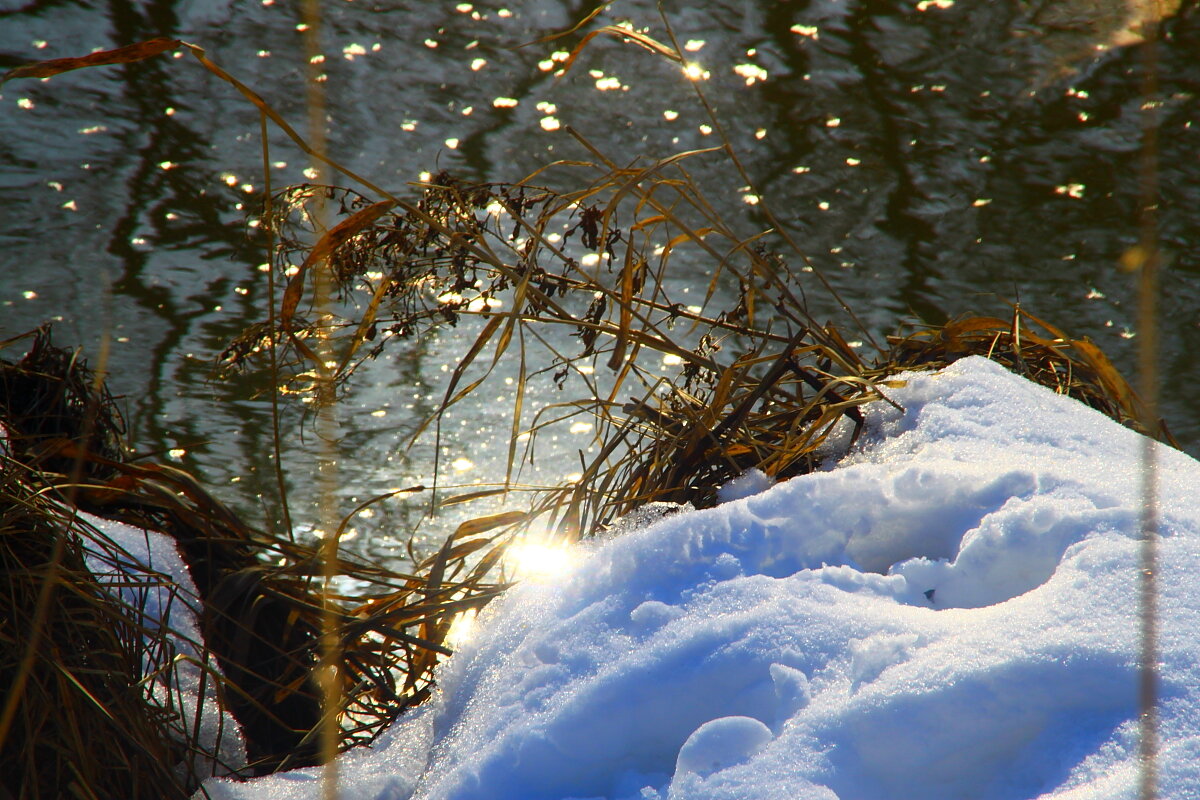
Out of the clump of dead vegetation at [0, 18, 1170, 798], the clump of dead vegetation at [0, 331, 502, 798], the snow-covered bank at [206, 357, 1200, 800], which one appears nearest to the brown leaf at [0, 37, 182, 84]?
the clump of dead vegetation at [0, 18, 1170, 798]

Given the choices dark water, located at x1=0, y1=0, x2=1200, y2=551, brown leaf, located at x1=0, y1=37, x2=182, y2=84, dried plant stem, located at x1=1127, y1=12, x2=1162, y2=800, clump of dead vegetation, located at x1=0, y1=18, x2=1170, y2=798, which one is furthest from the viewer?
dark water, located at x1=0, y1=0, x2=1200, y2=551

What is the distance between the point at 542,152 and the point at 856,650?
328 cm

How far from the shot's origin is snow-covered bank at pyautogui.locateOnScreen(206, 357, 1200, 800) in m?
0.87

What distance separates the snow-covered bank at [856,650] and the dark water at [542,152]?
1592 millimetres

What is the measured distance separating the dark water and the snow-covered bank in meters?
1.59

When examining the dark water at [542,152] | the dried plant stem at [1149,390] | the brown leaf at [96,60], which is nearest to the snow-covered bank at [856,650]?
the dried plant stem at [1149,390]

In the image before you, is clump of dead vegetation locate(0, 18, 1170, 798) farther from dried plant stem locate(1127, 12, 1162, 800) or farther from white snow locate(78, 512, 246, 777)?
dried plant stem locate(1127, 12, 1162, 800)

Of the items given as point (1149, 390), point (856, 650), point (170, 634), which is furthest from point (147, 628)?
point (1149, 390)

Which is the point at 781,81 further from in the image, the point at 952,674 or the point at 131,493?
the point at 952,674

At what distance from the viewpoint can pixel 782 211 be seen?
3826 millimetres

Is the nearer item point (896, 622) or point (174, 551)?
point (896, 622)

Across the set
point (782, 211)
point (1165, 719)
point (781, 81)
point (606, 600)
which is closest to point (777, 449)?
point (606, 600)

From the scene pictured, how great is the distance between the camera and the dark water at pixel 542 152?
308 cm

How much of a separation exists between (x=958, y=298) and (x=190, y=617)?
9.33 ft
